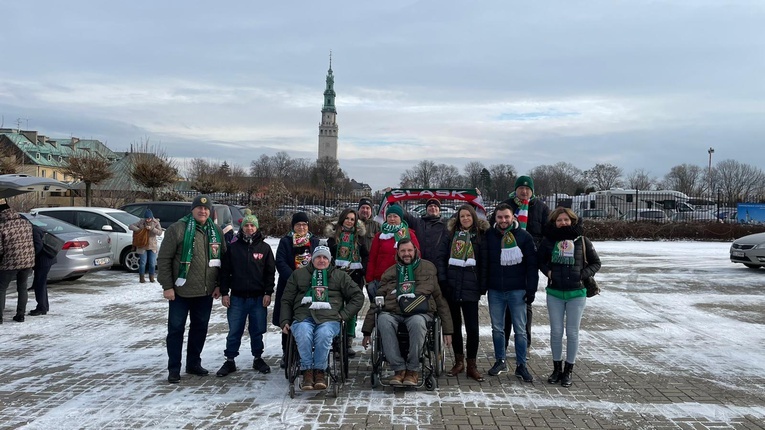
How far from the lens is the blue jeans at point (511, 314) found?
554 cm

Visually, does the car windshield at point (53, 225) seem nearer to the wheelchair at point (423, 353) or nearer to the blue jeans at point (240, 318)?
the blue jeans at point (240, 318)

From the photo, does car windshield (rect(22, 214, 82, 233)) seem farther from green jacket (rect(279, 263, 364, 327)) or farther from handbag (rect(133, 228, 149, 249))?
green jacket (rect(279, 263, 364, 327))

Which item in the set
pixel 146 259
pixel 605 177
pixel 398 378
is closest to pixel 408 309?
pixel 398 378

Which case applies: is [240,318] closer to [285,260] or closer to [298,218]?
[285,260]

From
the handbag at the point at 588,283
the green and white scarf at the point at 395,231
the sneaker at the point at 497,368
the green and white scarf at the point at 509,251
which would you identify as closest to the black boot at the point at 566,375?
the sneaker at the point at 497,368

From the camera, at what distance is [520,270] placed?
5.50 metres

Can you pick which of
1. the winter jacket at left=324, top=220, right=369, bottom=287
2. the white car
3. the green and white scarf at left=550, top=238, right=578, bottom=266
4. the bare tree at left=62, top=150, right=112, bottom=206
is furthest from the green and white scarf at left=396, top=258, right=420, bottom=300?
the bare tree at left=62, top=150, right=112, bottom=206

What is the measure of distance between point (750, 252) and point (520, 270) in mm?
11178

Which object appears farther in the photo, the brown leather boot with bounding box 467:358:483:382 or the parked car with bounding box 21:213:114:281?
the parked car with bounding box 21:213:114:281

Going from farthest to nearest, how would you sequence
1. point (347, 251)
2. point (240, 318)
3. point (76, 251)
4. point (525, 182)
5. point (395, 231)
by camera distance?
point (76, 251), point (525, 182), point (347, 251), point (395, 231), point (240, 318)

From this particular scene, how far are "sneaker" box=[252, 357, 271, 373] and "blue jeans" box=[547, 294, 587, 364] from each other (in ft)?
9.35

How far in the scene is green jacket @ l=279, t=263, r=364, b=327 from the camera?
5.29 m

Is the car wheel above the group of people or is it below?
below

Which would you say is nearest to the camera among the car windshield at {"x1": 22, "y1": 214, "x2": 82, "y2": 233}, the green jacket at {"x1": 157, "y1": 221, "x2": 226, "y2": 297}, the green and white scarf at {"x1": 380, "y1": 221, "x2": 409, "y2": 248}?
the green jacket at {"x1": 157, "y1": 221, "x2": 226, "y2": 297}
